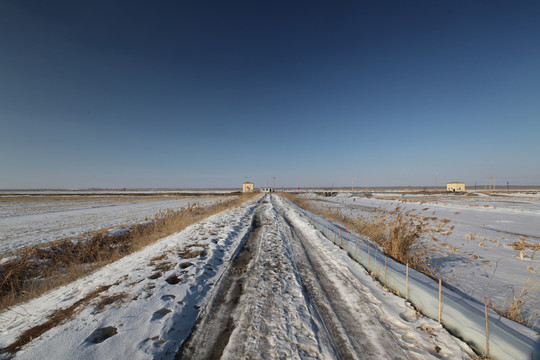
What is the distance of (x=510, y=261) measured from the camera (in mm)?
6516

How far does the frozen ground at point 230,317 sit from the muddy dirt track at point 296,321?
0.05 feet

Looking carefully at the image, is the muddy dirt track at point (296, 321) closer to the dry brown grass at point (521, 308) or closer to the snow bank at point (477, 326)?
the snow bank at point (477, 326)

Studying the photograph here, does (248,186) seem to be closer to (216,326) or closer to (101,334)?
(216,326)

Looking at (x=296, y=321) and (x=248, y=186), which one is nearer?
(x=296, y=321)

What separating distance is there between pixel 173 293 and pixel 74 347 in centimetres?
151

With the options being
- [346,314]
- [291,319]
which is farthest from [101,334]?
[346,314]

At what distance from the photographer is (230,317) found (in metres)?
3.34

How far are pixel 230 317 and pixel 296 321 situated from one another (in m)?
1.05

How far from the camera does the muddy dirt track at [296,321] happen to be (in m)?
2.59

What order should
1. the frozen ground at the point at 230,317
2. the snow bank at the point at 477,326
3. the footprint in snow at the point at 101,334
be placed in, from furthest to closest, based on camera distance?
1. the footprint in snow at the point at 101,334
2. the frozen ground at the point at 230,317
3. the snow bank at the point at 477,326

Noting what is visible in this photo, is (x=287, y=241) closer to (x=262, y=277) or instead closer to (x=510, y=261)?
(x=262, y=277)

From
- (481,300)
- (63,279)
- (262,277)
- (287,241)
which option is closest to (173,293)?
(262,277)

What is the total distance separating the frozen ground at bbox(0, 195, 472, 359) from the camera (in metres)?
2.59

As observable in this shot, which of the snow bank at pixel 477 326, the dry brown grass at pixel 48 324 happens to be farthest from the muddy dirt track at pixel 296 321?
the dry brown grass at pixel 48 324
